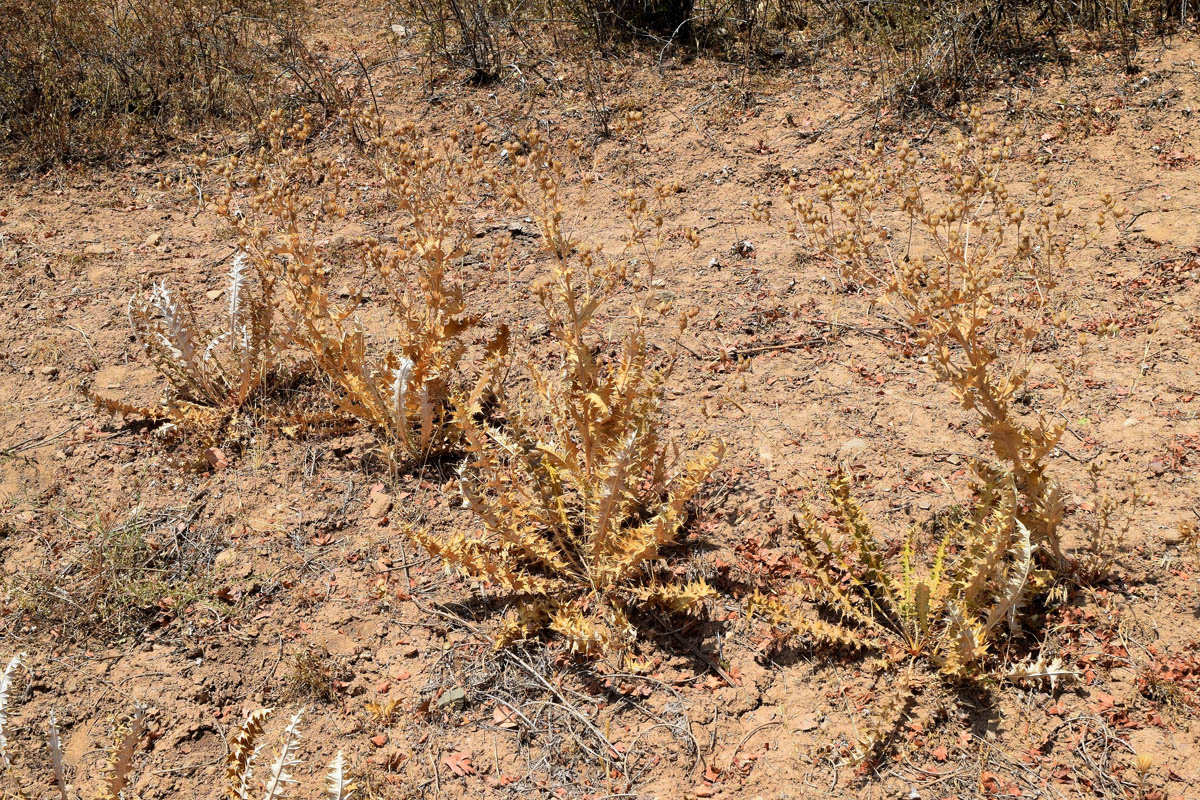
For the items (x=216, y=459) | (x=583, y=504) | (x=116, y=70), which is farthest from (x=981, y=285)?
(x=116, y=70)

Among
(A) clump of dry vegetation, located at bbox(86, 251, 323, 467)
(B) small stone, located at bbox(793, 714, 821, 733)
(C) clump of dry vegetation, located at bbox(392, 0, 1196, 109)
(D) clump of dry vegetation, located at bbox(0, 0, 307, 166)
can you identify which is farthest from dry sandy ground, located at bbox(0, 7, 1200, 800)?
(D) clump of dry vegetation, located at bbox(0, 0, 307, 166)

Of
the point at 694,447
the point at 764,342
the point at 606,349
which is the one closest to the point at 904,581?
the point at 694,447

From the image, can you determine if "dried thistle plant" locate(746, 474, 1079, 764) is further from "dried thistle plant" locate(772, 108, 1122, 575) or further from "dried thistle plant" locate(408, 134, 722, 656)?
"dried thistle plant" locate(408, 134, 722, 656)

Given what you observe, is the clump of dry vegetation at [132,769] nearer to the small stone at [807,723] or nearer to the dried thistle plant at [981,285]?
the small stone at [807,723]

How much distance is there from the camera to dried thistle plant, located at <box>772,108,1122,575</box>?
93.2 inches

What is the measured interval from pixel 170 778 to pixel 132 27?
5.69 meters

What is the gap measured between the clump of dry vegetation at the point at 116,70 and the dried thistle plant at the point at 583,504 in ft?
12.8

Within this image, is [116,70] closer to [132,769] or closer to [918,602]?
[132,769]

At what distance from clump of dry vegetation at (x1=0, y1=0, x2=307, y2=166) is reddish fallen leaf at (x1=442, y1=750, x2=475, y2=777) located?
4765mm

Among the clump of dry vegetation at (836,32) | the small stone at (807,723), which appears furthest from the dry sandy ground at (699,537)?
the clump of dry vegetation at (836,32)

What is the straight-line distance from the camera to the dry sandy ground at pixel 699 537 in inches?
93.1

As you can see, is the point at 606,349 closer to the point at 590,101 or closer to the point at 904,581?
the point at 904,581

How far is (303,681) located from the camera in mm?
2666

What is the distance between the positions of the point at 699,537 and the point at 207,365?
2.07 metres
